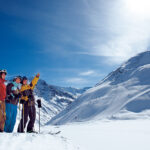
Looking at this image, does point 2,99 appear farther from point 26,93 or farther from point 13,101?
point 26,93

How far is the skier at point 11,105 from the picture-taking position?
7.18 m

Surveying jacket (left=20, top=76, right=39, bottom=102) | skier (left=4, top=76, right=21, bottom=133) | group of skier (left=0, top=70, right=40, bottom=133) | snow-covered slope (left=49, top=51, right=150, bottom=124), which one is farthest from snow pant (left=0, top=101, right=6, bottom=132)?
snow-covered slope (left=49, top=51, right=150, bottom=124)

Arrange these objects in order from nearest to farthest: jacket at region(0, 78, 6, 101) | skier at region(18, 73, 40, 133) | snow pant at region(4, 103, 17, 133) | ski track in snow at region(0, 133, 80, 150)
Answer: ski track in snow at region(0, 133, 80, 150) < jacket at region(0, 78, 6, 101) < snow pant at region(4, 103, 17, 133) < skier at region(18, 73, 40, 133)

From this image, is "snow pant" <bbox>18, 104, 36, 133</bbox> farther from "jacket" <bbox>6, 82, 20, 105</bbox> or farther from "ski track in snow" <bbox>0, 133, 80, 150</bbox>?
"ski track in snow" <bbox>0, 133, 80, 150</bbox>

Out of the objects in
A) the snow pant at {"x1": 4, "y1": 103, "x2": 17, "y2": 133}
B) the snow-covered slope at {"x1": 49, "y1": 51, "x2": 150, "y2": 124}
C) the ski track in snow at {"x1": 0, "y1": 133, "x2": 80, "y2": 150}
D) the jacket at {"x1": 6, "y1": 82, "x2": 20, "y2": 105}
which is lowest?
the ski track in snow at {"x1": 0, "y1": 133, "x2": 80, "y2": 150}

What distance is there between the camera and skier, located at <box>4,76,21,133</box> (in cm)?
718

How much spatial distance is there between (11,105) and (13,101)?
0.16m

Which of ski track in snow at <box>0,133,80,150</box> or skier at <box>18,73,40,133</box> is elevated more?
skier at <box>18,73,40,133</box>

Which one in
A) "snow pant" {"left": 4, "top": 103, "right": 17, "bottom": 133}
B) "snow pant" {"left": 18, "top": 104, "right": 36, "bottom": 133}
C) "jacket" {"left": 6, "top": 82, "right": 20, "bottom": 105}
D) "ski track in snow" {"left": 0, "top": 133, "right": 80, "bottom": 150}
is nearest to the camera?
"ski track in snow" {"left": 0, "top": 133, "right": 80, "bottom": 150}

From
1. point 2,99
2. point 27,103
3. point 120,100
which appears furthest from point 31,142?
point 120,100

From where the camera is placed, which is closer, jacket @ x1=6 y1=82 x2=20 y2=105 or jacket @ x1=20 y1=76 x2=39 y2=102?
jacket @ x1=6 y1=82 x2=20 y2=105

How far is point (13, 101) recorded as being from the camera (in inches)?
289

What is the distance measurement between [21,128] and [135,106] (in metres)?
58.9

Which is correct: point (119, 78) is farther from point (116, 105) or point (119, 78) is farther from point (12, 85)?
point (12, 85)
